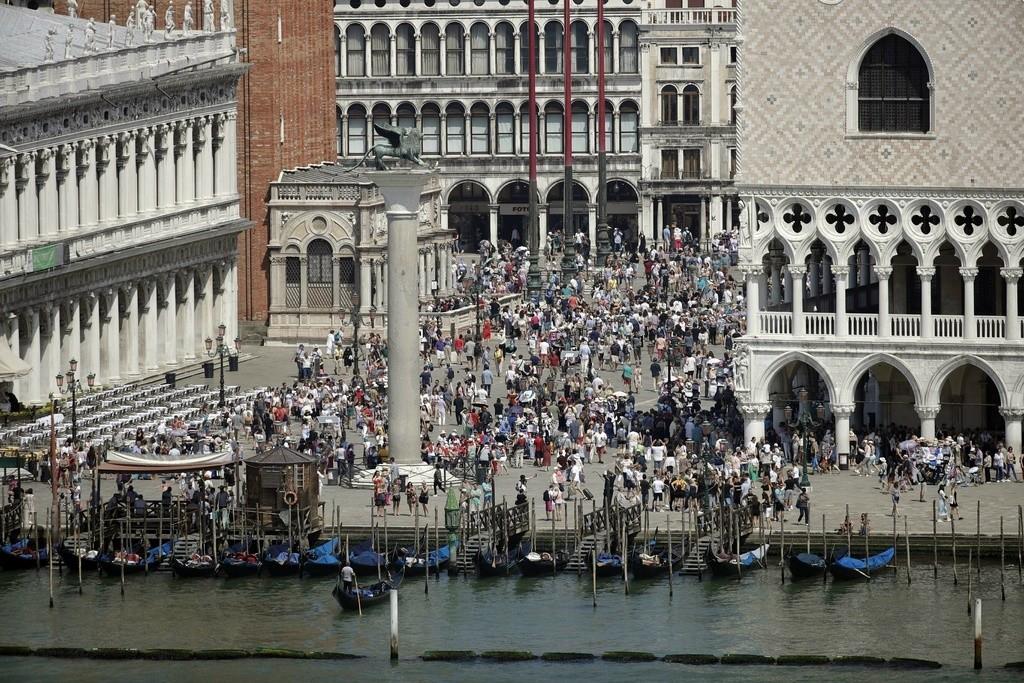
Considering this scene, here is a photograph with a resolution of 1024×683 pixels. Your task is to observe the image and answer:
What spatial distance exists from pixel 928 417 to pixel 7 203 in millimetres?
31880

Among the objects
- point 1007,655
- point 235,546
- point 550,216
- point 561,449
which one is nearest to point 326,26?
point 550,216

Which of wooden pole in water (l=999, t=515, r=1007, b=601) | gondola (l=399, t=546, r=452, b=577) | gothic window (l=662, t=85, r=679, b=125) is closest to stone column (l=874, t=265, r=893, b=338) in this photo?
wooden pole in water (l=999, t=515, r=1007, b=601)

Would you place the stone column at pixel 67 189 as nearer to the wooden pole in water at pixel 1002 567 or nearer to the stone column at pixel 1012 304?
the stone column at pixel 1012 304

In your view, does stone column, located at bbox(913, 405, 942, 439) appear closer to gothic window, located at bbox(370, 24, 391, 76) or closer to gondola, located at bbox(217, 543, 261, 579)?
gondola, located at bbox(217, 543, 261, 579)

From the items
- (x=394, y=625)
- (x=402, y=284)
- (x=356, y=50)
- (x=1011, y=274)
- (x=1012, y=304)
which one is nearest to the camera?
(x=394, y=625)

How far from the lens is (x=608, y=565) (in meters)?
95.4

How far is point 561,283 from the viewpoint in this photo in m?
152

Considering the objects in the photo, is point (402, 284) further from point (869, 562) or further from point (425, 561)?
point (869, 562)

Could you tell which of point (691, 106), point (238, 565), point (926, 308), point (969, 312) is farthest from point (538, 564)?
point (691, 106)

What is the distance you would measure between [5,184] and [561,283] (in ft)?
126

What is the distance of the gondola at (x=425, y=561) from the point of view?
95875 mm

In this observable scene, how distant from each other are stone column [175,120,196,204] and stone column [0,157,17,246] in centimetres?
1588

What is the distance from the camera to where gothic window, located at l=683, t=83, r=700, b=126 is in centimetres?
18388

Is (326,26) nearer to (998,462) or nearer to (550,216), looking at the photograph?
(550,216)
